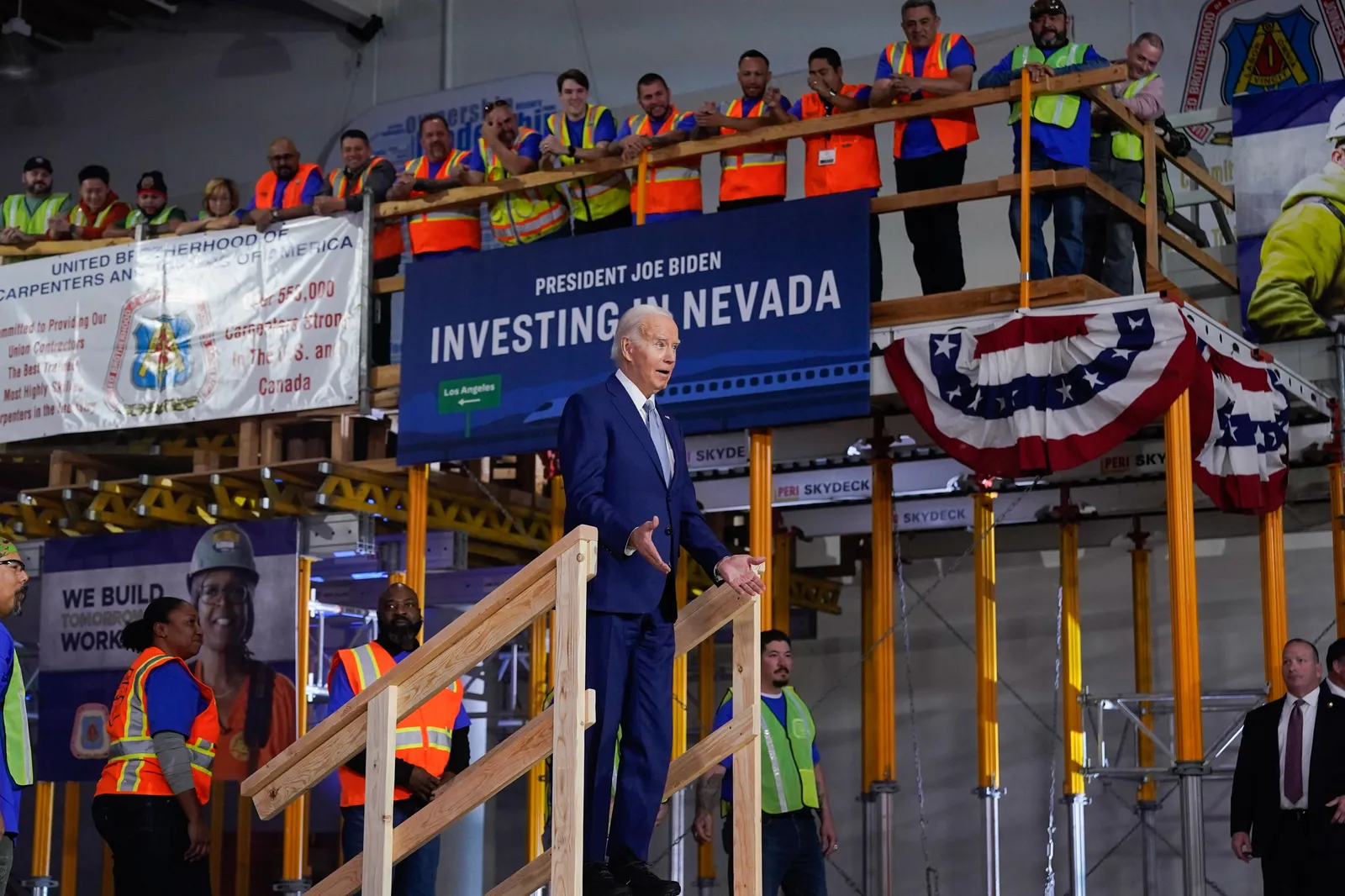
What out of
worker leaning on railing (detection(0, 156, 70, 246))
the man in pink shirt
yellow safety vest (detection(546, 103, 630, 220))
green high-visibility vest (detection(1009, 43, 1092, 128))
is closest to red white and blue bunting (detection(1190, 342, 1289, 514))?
the man in pink shirt

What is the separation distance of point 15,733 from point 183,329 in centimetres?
675

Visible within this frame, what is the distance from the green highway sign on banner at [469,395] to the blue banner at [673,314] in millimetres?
10

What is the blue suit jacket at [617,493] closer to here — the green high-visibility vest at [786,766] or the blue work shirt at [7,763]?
the blue work shirt at [7,763]

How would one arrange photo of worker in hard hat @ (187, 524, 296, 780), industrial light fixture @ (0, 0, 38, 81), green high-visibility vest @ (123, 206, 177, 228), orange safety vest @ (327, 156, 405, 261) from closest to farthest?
orange safety vest @ (327, 156, 405, 261) < photo of worker in hard hat @ (187, 524, 296, 780) < green high-visibility vest @ (123, 206, 177, 228) < industrial light fixture @ (0, 0, 38, 81)

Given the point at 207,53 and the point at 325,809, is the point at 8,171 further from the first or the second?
the point at 325,809

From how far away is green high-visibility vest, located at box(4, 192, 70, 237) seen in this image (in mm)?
14750

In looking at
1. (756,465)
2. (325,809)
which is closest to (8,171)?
(325,809)

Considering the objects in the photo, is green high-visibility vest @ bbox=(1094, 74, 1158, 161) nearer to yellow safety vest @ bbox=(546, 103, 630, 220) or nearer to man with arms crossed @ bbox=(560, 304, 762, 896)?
yellow safety vest @ bbox=(546, 103, 630, 220)

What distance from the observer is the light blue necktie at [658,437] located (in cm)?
532

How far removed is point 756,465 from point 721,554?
482 cm

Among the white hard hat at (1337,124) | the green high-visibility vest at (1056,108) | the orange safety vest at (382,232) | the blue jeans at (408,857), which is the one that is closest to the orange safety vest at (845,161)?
the green high-visibility vest at (1056,108)

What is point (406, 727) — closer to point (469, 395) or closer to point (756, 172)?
point (469, 395)

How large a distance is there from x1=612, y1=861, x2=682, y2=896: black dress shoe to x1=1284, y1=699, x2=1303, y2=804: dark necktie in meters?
4.51

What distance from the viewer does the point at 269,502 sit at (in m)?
12.1
